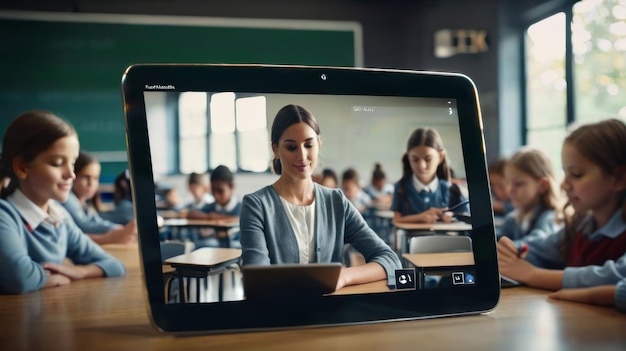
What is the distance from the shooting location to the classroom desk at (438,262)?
0.74 meters

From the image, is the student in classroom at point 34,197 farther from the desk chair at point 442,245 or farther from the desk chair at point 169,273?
the desk chair at point 442,245

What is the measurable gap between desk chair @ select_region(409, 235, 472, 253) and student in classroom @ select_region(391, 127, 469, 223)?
27mm

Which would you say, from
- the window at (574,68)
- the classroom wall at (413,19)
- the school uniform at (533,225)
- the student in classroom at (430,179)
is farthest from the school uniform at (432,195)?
the classroom wall at (413,19)

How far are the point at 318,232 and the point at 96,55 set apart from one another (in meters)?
5.42

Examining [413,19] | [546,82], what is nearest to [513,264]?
[546,82]

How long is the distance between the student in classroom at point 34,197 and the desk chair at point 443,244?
2.20 ft

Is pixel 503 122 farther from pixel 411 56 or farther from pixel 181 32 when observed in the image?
pixel 181 32

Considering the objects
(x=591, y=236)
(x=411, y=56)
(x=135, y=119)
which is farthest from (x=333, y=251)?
(x=411, y=56)

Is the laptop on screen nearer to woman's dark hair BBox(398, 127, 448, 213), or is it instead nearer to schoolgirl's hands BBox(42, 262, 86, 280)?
woman's dark hair BBox(398, 127, 448, 213)

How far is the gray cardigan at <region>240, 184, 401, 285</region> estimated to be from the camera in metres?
0.70

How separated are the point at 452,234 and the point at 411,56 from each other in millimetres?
6037

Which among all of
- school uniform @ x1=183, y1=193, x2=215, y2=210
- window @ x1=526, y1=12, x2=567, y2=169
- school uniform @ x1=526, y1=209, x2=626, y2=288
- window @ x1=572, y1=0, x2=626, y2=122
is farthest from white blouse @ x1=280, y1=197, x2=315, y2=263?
window @ x1=526, y1=12, x2=567, y2=169

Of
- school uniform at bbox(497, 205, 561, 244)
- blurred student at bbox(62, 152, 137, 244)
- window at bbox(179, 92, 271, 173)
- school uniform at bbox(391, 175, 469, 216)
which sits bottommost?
school uniform at bbox(497, 205, 561, 244)

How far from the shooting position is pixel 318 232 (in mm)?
722
